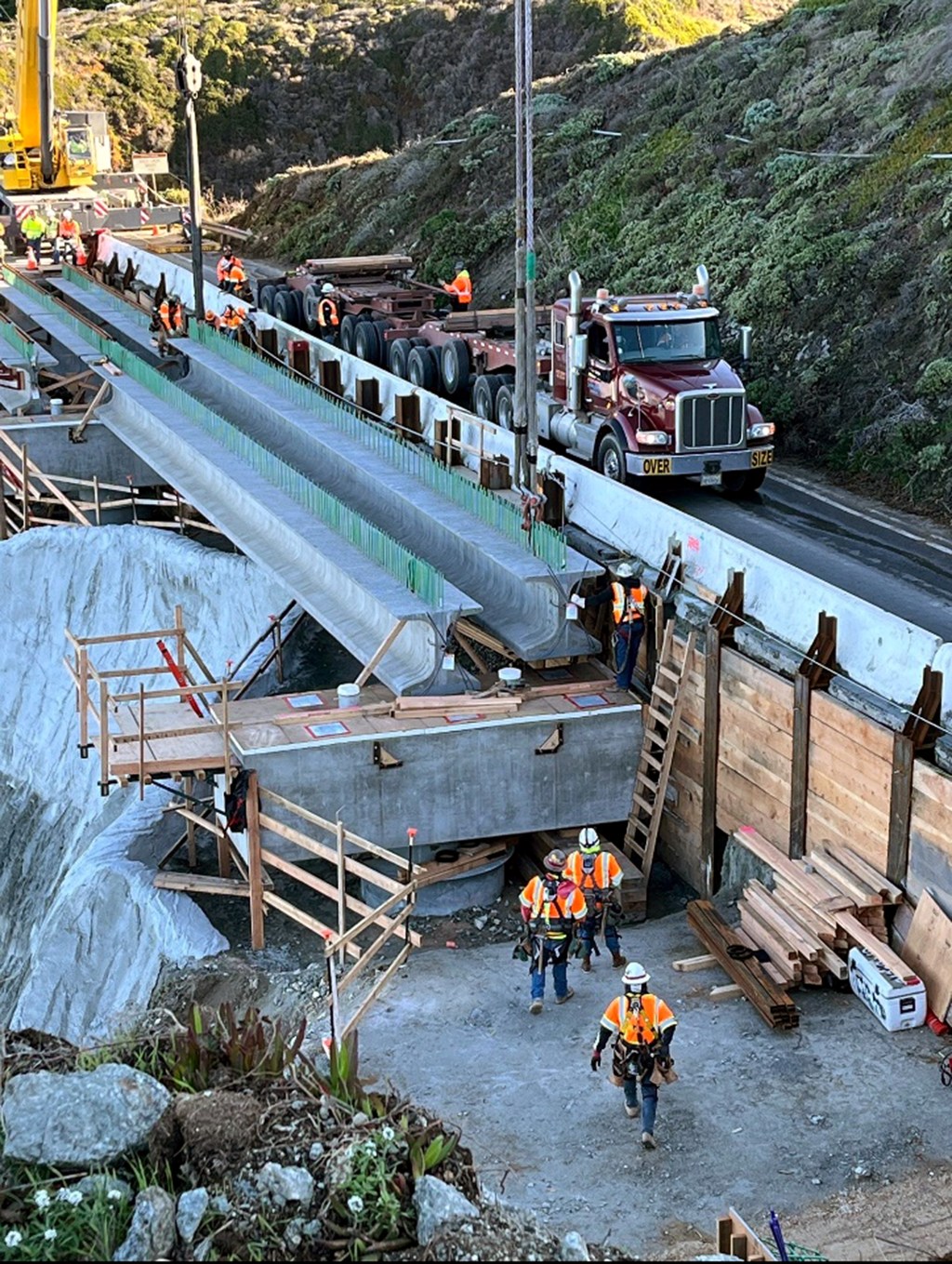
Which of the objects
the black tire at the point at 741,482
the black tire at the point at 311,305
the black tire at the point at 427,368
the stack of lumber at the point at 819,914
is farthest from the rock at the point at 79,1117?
the black tire at the point at 311,305

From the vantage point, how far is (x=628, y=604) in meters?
18.4

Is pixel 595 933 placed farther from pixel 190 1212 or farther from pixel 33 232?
pixel 33 232

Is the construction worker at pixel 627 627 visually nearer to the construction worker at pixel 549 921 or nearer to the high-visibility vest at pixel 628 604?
the high-visibility vest at pixel 628 604

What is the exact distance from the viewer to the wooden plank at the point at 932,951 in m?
14.1

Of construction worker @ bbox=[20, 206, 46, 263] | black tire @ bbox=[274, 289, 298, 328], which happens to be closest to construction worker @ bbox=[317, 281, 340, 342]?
black tire @ bbox=[274, 289, 298, 328]

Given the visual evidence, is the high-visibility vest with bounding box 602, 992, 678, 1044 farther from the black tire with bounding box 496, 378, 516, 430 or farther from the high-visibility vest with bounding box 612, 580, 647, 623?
the black tire with bounding box 496, 378, 516, 430

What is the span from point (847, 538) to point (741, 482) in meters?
1.86

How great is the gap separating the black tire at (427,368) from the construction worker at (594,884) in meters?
16.4

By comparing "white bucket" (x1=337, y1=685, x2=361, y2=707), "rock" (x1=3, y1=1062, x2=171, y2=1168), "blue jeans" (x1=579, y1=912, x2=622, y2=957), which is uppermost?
"white bucket" (x1=337, y1=685, x2=361, y2=707)

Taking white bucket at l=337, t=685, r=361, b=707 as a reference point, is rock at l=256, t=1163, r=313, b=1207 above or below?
below

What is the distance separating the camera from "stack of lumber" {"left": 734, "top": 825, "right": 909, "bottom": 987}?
14828 mm

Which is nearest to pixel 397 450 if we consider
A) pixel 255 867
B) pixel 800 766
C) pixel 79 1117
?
pixel 255 867

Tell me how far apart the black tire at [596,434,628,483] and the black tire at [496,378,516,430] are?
250 centimetres

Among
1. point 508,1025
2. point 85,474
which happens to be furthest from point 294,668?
point 85,474
